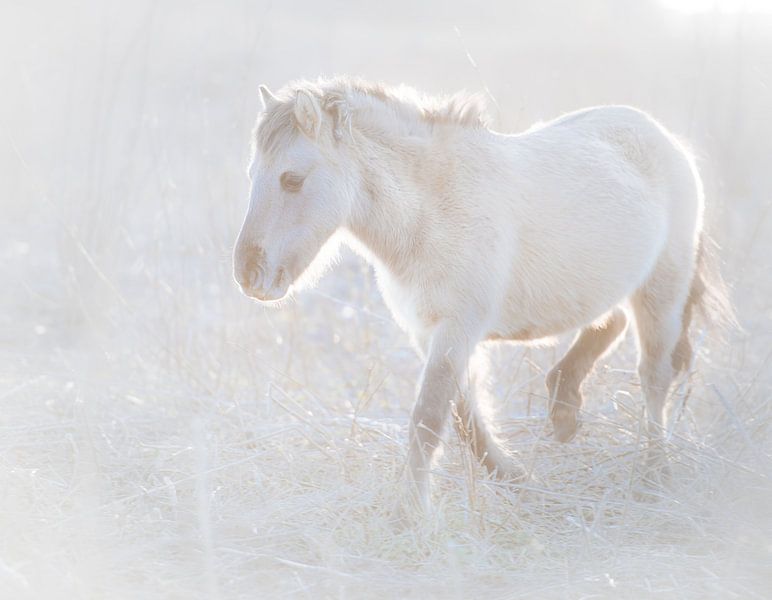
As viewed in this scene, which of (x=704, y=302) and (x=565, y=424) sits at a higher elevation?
(x=704, y=302)

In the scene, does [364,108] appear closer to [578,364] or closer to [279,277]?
[279,277]

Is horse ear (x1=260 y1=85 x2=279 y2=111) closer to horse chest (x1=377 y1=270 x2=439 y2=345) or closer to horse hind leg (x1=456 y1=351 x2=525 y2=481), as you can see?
horse chest (x1=377 y1=270 x2=439 y2=345)

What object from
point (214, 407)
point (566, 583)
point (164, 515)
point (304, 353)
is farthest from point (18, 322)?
point (566, 583)

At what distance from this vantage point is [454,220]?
396 centimetres

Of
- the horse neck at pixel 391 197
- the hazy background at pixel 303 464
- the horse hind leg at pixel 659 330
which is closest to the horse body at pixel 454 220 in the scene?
the horse neck at pixel 391 197

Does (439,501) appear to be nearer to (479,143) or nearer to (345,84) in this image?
(479,143)

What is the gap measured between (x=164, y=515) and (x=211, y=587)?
0.96 metres

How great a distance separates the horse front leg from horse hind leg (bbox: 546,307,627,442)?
3.41 feet

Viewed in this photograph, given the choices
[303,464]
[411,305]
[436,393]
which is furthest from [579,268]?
[303,464]

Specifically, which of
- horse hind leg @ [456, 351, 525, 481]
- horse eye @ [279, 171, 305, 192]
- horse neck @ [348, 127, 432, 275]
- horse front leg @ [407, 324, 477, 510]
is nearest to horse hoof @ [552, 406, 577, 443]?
horse hind leg @ [456, 351, 525, 481]

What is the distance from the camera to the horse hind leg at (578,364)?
4.78m

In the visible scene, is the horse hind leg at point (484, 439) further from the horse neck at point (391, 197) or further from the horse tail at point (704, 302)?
the horse tail at point (704, 302)

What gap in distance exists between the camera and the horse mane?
3.81m

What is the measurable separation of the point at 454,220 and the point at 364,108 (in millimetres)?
613
